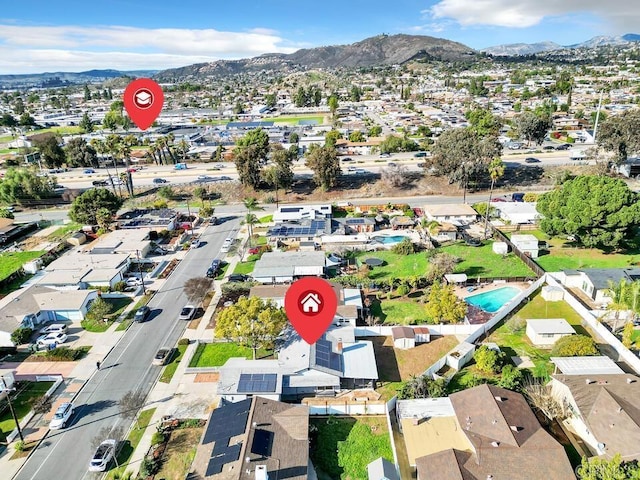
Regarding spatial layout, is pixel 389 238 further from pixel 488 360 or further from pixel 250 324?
pixel 250 324

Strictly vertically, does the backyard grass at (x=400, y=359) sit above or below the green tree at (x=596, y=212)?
below

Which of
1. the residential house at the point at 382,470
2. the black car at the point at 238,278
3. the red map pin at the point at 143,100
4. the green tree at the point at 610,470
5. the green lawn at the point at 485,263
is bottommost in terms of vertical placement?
the green lawn at the point at 485,263

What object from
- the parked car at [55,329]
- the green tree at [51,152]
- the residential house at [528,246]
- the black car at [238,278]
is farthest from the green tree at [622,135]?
the green tree at [51,152]

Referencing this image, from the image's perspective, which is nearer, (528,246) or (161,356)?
(161,356)

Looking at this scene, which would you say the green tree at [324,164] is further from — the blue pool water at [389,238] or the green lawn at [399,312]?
Answer: the green lawn at [399,312]

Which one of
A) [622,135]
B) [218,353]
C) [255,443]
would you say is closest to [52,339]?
[218,353]

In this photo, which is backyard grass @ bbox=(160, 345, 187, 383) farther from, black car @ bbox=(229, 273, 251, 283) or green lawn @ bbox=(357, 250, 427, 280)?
green lawn @ bbox=(357, 250, 427, 280)

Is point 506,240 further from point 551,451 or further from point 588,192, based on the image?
point 551,451
